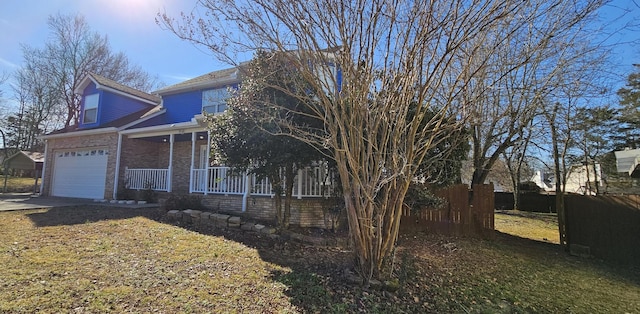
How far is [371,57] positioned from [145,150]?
42.6 feet

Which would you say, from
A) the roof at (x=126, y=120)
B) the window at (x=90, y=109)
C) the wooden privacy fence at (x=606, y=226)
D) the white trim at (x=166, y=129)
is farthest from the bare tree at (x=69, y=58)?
the wooden privacy fence at (x=606, y=226)

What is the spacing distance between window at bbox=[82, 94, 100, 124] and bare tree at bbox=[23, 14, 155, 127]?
9.10m

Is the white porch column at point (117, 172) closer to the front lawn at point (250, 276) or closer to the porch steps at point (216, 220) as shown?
the front lawn at point (250, 276)

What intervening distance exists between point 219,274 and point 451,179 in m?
5.98

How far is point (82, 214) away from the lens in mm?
8555

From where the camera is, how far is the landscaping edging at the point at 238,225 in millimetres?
6625

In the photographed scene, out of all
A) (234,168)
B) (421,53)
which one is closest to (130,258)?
(234,168)

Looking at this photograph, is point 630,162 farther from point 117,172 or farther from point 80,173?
point 80,173

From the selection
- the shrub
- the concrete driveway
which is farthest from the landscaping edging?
the concrete driveway

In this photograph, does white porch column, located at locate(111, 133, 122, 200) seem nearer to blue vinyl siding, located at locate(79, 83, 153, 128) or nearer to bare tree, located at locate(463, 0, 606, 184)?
blue vinyl siding, located at locate(79, 83, 153, 128)

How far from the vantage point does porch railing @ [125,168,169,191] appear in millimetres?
11867

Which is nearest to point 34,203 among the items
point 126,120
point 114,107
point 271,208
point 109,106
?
point 126,120

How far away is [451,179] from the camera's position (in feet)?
25.8

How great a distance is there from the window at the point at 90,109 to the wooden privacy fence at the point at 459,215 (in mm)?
15247
